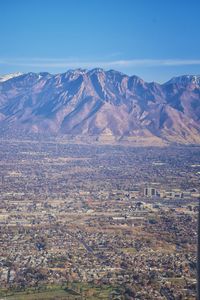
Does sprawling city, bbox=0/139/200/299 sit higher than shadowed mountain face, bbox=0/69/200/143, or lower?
lower

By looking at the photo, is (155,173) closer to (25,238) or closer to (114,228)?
(114,228)

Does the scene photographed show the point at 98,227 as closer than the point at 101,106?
Yes

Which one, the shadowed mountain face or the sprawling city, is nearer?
the sprawling city

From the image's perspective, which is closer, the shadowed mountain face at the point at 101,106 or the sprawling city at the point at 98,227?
the sprawling city at the point at 98,227

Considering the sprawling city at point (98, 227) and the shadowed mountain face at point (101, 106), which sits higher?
the shadowed mountain face at point (101, 106)

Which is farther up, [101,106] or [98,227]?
[101,106]
